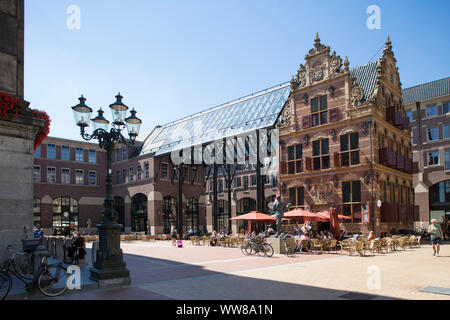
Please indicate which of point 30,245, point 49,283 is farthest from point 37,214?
point 49,283

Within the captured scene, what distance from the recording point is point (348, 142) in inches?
1013

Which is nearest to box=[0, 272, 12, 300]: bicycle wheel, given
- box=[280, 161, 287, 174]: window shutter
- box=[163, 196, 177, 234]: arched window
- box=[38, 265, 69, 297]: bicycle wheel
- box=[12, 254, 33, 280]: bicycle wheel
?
box=[38, 265, 69, 297]: bicycle wheel

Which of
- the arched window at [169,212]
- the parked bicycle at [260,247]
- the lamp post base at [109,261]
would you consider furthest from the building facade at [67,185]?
the lamp post base at [109,261]

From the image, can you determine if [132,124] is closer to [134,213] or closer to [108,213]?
[108,213]

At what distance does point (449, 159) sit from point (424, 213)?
21.5 feet

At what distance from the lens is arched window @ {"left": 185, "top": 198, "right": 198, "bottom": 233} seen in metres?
48.6

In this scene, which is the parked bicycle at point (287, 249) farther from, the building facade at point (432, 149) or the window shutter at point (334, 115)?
the building facade at point (432, 149)

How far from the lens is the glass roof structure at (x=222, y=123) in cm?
3344

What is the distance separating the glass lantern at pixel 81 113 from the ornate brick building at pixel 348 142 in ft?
63.0

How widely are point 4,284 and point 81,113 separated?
16.3 feet

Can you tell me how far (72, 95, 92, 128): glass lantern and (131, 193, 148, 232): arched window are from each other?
119 ft
